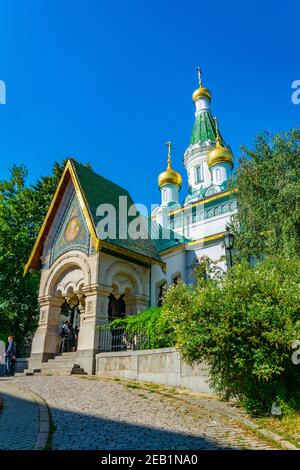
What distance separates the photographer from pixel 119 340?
14398 mm

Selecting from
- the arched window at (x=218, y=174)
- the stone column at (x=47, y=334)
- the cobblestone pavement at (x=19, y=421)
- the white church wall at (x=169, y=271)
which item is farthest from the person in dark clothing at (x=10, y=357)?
the arched window at (x=218, y=174)

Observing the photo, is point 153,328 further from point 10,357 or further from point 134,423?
point 10,357

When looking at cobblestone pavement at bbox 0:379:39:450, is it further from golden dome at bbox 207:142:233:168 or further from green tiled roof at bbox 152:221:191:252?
golden dome at bbox 207:142:233:168

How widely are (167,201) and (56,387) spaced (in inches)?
1331

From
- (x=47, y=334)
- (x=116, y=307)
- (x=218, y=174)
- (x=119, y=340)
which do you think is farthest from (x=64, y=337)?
(x=218, y=174)

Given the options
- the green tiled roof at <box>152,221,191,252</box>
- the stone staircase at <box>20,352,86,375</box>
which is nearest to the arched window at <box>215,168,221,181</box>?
the green tiled roof at <box>152,221,191,252</box>

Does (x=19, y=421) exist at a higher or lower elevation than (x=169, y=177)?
lower

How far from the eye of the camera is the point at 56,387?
10648 mm

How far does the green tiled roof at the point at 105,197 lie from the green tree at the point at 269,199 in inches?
181

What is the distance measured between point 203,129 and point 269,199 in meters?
34.3

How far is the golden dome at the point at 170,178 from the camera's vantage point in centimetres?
A: 4409

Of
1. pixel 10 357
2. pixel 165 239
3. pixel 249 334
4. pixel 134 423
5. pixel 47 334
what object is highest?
pixel 165 239
